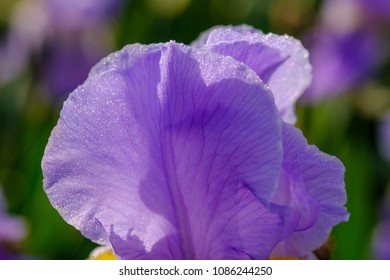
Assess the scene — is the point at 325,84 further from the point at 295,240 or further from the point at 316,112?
the point at 295,240

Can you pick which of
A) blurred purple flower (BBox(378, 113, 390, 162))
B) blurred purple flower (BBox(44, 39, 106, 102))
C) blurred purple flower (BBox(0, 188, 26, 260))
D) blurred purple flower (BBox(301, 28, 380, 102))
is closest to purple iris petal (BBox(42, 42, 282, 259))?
blurred purple flower (BBox(0, 188, 26, 260))

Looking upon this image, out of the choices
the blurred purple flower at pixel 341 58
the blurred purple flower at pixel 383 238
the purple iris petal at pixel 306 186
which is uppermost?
the purple iris petal at pixel 306 186

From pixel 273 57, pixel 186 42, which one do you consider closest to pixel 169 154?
pixel 273 57

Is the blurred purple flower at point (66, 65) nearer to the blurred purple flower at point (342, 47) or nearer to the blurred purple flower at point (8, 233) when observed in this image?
the blurred purple flower at point (342, 47)

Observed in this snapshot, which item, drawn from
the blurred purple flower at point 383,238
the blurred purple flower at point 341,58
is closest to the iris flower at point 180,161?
the blurred purple flower at point 383,238

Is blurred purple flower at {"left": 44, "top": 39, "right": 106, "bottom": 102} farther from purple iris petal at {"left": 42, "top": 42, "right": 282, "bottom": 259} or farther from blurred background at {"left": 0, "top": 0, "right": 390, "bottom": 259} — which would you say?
purple iris petal at {"left": 42, "top": 42, "right": 282, "bottom": 259}

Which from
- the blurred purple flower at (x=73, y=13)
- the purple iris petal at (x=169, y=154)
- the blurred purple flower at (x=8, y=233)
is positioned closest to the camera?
the purple iris petal at (x=169, y=154)
